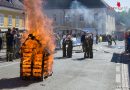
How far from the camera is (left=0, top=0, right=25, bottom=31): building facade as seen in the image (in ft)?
127

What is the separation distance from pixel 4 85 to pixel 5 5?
2835cm

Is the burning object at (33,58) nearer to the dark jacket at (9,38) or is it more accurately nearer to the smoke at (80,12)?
the dark jacket at (9,38)

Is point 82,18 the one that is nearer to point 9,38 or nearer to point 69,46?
point 69,46

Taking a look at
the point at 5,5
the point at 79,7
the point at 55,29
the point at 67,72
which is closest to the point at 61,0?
the point at 79,7

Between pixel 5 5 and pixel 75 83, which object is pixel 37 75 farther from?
pixel 5 5

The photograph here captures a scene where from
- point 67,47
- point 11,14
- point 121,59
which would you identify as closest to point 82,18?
point 11,14

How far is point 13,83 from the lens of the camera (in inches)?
468

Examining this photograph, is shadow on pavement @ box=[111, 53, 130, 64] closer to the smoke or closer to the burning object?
the burning object

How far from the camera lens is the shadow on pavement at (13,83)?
36.8 ft

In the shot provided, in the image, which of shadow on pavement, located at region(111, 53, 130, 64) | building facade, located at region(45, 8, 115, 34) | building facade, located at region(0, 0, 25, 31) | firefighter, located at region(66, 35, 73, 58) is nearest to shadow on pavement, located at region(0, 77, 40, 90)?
shadow on pavement, located at region(111, 53, 130, 64)

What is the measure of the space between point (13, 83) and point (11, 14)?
30.7 m

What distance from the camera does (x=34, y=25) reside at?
45.3 ft

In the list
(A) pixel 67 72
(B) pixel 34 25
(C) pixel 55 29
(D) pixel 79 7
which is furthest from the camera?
(D) pixel 79 7

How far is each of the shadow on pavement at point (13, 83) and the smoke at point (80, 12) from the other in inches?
2414
